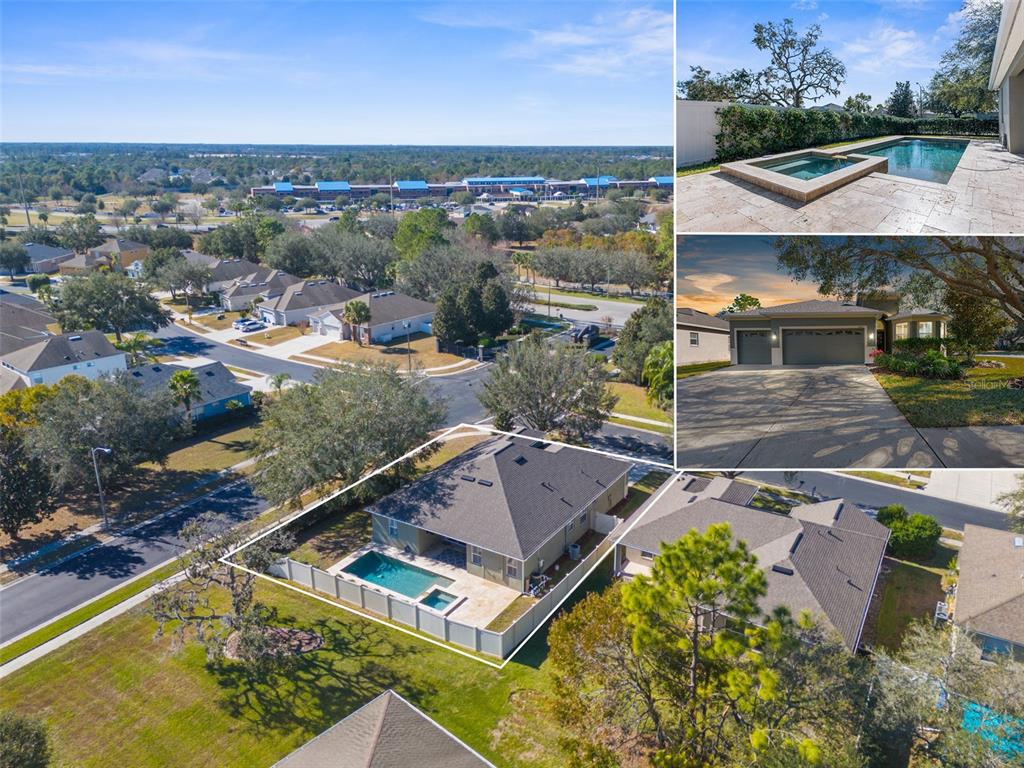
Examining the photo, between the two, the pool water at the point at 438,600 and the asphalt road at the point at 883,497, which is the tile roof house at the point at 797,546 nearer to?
the asphalt road at the point at 883,497

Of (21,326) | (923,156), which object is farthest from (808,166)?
(21,326)

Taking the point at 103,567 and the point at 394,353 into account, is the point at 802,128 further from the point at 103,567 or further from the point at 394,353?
the point at 394,353

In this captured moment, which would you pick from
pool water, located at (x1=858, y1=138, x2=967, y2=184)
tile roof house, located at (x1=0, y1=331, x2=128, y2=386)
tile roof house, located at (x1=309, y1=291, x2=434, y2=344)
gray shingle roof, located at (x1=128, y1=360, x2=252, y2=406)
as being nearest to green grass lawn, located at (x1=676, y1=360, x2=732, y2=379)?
pool water, located at (x1=858, y1=138, x2=967, y2=184)

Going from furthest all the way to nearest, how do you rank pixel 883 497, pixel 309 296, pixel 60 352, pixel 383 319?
pixel 309 296 → pixel 383 319 → pixel 60 352 → pixel 883 497

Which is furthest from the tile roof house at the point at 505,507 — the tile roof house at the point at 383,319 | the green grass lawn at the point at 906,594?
the tile roof house at the point at 383,319

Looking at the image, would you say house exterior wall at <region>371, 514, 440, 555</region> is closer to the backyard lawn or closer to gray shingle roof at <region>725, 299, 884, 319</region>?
gray shingle roof at <region>725, 299, 884, 319</region>

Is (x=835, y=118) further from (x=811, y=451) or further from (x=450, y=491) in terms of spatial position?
(x=450, y=491)

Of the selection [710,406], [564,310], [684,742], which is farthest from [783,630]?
[564,310]
